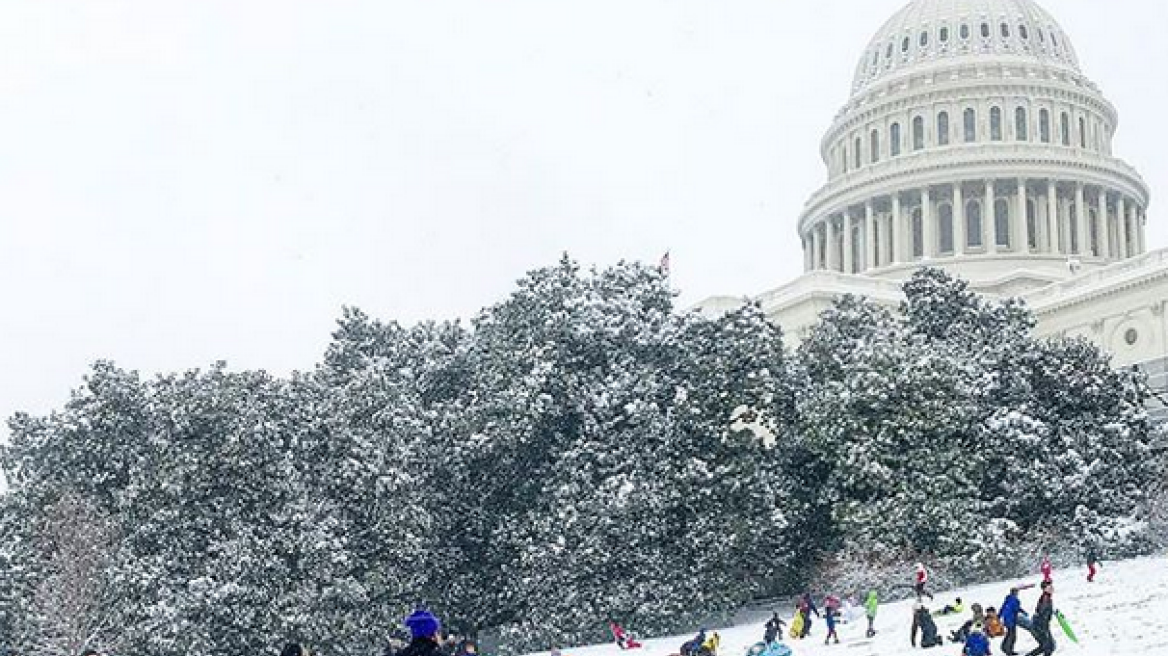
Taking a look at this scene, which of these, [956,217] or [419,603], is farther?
[956,217]

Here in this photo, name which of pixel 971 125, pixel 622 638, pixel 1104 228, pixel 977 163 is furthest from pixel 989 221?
pixel 622 638

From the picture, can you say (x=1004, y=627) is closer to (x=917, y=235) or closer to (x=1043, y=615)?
(x=1043, y=615)

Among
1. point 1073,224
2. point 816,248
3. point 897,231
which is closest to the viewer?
point 897,231

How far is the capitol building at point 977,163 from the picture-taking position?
99438 mm

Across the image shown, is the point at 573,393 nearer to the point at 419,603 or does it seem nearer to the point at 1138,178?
the point at 419,603

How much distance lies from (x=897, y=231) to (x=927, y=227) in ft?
5.67

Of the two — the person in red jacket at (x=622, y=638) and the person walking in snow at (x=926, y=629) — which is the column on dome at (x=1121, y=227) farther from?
the person walking in snow at (x=926, y=629)

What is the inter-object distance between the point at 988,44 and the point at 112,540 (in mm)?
71425

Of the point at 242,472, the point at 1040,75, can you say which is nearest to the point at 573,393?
the point at 242,472

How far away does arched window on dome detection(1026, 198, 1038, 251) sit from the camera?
99.4 meters

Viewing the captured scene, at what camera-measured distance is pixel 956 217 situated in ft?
327

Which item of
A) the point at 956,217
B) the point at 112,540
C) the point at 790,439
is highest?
the point at 956,217

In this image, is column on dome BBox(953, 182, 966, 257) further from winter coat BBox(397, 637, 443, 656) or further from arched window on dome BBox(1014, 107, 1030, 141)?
winter coat BBox(397, 637, 443, 656)

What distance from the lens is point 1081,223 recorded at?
10056 centimetres
